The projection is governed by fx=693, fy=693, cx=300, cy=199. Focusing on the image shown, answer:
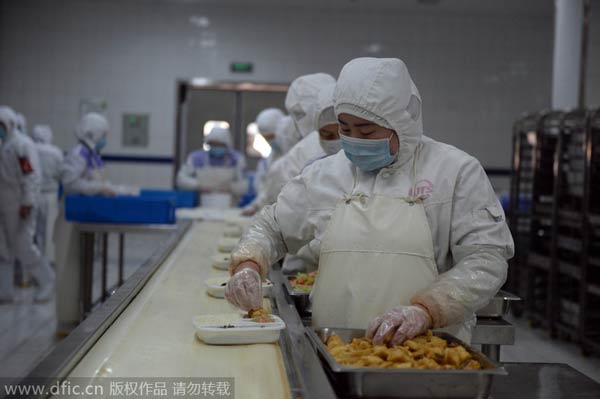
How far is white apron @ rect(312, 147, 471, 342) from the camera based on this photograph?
1.75 m

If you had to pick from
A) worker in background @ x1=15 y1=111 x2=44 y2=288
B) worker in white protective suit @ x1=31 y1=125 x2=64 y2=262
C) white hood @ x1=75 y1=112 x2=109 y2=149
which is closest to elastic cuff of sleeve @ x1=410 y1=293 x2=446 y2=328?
white hood @ x1=75 y1=112 x2=109 y2=149

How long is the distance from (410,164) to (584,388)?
69 cm

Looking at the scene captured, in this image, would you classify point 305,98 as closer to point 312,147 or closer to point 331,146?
point 312,147

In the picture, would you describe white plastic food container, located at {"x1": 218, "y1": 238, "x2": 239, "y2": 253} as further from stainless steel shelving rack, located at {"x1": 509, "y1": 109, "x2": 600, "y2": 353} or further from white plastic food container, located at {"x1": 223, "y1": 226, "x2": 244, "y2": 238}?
stainless steel shelving rack, located at {"x1": 509, "y1": 109, "x2": 600, "y2": 353}

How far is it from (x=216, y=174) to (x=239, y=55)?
10.2ft

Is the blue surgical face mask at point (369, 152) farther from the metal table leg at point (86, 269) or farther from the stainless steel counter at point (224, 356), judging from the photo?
the metal table leg at point (86, 269)

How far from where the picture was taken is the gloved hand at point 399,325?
150 centimetres

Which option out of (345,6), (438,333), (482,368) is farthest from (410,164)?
(345,6)

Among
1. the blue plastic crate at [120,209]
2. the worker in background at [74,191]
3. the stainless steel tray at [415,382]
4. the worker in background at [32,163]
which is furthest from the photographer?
the worker in background at [32,163]

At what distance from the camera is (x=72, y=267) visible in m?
4.77

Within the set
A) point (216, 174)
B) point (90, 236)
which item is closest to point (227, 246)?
point (90, 236)

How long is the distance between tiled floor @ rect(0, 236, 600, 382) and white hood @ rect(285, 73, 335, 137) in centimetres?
156

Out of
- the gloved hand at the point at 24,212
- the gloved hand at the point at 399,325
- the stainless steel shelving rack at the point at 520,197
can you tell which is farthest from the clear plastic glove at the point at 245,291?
the gloved hand at the point at 24,212

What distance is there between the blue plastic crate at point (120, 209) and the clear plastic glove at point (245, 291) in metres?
2.65
